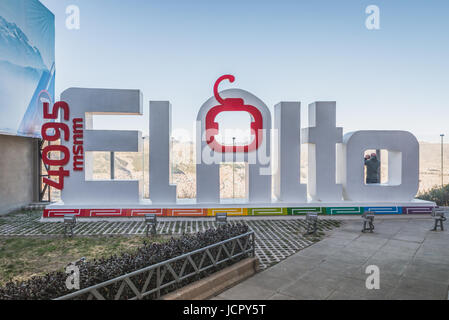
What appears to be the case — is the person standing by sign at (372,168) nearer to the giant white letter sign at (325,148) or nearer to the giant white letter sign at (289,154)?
the giant white letter sign at (325,148)

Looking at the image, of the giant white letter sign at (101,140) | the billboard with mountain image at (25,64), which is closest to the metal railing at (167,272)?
the giant white letter sign at (101,140)

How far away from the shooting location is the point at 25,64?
16.5 metres

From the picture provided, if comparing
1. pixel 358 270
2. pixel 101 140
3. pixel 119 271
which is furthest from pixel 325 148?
pixel 119 271

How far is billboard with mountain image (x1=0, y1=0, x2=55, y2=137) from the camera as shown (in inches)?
587

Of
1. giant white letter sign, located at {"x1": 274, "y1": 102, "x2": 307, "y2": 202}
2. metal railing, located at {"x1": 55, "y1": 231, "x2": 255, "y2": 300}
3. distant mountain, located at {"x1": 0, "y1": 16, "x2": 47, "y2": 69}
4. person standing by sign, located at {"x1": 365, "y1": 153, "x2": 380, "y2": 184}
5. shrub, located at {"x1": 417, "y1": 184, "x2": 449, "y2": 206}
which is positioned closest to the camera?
metal railing, located at {"x1": 55, "y1": 231, "x2": 255, "y2": 300}

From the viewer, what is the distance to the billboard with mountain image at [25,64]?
1492 cm

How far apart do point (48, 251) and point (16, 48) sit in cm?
1169

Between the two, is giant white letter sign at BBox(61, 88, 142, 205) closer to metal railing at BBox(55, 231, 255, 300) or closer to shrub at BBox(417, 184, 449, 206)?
metal railing at BBox(55, 231, 255, 300)

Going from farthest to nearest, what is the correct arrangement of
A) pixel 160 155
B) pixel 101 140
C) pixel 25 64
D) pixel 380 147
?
pixel 25 64 < pixel 380 147 < pixel 160 155 < pixel 101 140

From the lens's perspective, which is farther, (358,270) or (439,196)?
(439,196)

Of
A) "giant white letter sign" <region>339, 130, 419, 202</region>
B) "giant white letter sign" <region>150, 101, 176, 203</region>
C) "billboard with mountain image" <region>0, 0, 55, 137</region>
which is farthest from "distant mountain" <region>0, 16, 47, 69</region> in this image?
"giant white letter sign" <region>339, 130, 419, 202</region>

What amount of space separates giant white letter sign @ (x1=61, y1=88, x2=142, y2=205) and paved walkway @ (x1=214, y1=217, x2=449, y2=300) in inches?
368

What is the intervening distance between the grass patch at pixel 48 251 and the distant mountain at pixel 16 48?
9.47m

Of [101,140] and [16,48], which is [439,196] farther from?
[16,48]
